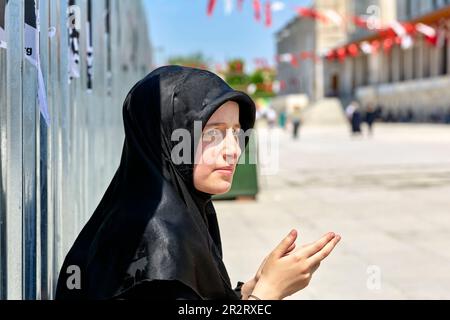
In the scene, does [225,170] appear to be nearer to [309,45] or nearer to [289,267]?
[289,267]

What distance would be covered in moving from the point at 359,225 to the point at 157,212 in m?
6.28

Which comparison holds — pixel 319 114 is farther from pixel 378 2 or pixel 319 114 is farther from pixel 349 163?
pixel 349 163

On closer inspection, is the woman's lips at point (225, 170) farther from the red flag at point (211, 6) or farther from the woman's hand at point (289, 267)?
the red flag at point (211, 6)

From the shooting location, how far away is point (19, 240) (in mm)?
2428

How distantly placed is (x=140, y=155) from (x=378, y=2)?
63.3 meters

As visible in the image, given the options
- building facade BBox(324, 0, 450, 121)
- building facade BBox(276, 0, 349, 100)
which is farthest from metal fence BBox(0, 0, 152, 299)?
building facade BBox(276, 0, 349, 100)

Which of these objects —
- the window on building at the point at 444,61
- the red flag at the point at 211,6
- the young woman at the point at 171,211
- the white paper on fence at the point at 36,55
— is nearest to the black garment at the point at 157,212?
the young woman at the point at 171,211

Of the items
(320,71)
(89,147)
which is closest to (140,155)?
(89,147)

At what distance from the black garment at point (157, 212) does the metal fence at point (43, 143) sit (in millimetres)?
433

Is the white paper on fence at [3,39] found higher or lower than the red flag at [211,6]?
lower

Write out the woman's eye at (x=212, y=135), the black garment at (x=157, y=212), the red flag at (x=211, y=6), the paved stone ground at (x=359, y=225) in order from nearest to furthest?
the black garment at (x=157, y=212) → the woman's eye at (x=212, y=135) → the paved stone ground at (x=359, y=225) → the red flag at (x=211, y=6)

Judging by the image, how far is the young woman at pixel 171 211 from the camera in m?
1.86

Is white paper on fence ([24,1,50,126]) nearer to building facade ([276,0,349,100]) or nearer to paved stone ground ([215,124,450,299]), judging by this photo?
paved stone ground ([215,124,450,299])

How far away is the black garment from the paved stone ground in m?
3.13
